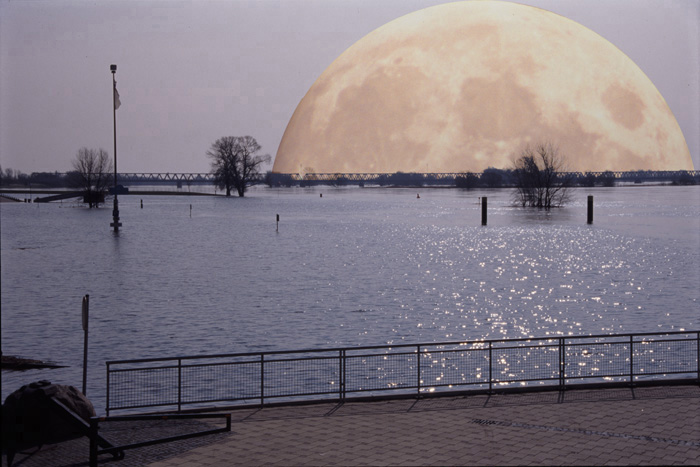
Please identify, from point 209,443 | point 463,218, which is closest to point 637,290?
point 209,443

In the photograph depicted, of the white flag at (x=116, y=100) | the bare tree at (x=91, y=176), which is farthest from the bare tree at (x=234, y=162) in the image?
the white flag at (x=116, y=100)

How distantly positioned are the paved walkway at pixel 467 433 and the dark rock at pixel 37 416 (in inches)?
20.3

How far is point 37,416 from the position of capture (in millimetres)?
13406

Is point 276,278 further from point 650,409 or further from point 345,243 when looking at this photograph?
point 650,409

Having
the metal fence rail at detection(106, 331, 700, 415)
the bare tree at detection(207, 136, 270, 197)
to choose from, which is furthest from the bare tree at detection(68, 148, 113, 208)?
the metal fence rail at detection(106, 331, 700, 415)

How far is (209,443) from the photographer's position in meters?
13.4

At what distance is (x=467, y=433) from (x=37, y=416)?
22.4ft

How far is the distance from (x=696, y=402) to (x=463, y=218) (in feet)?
342

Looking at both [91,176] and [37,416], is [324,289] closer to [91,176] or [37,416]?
[37,416]

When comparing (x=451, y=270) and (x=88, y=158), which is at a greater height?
(x=88, y=158)

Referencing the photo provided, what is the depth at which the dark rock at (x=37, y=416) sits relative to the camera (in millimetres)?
13164

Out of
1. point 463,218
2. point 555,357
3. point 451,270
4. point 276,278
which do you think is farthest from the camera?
point 463,218

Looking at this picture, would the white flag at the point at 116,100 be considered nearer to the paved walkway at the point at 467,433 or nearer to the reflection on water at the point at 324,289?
A: the reflection on water at the point at 324,289

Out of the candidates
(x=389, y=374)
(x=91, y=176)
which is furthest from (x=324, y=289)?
(x=91, y=176)
